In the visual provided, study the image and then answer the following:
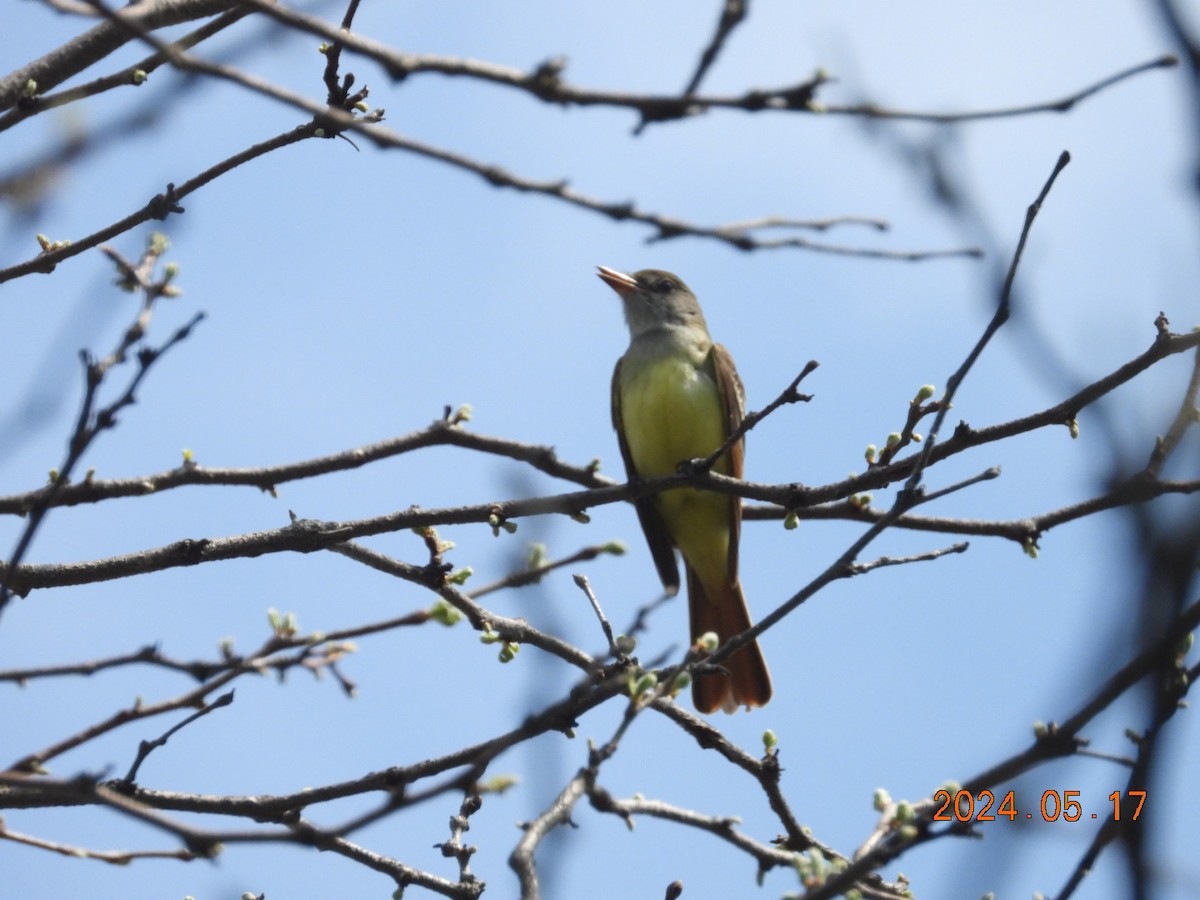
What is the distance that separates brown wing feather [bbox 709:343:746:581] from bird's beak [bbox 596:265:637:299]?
4.05ft

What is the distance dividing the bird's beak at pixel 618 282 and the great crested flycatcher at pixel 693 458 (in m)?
0.66

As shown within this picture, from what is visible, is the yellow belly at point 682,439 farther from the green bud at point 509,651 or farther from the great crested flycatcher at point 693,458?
the green bud at point 509,651

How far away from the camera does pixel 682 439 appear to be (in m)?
7.90

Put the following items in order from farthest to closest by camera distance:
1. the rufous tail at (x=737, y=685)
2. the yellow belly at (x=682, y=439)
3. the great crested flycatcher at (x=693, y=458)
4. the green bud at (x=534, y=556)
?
1. the yellow belly at (x=682, y=439)
2. the great crested flycatcher at (x=693, y=458)
3. the rufous tail at (x=737, y=685)
4. the green bud at (x=534, y=556)

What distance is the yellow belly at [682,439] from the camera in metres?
7.93

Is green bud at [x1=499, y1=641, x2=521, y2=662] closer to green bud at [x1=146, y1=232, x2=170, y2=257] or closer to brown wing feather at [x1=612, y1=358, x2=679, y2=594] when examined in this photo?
green bud at [x1=146, y1=232, x2=170, y2=257]

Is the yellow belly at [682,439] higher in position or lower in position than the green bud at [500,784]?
higher

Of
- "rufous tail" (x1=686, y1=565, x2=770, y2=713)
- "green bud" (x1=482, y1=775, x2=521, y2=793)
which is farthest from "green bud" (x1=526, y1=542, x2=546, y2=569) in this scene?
"rufous tail" (x1=686, y1=565, x2=770, y2=713)

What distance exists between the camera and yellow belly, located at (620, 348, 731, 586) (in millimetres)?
7930

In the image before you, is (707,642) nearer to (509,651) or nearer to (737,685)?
(509,651)

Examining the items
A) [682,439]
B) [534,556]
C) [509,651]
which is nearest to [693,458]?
[682,439]

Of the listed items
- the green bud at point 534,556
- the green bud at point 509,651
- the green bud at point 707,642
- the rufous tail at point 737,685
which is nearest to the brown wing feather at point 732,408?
the rufous tail at point 737,685

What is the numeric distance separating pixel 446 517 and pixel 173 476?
924 millimetres

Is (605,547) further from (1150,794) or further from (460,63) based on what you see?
(1150,794)
